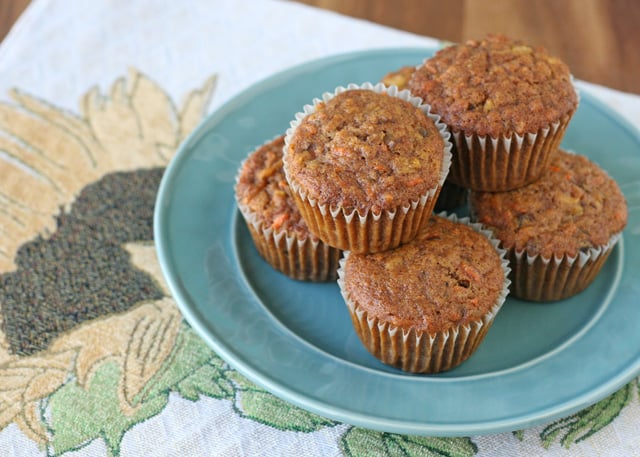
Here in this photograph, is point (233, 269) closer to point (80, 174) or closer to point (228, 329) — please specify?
point (228, 329)

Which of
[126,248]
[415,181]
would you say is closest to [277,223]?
[415,181]

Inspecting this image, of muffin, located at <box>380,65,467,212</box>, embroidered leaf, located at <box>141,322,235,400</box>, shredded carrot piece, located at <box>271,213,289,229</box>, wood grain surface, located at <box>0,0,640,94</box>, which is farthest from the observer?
wood grain surface, located at <box>0,0,640,94</box>

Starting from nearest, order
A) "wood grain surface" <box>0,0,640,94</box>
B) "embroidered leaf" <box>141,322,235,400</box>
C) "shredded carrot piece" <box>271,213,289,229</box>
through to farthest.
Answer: "embroidered leaf" <box>141,322,235,400</box>
"shredded carrot piece" <box>271,213,289,229</box>
"wood grain surface" <box>0,0,640,94</box>

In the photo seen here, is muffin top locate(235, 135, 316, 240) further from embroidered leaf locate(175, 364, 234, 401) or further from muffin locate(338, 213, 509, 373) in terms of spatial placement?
embroidered leaf locate(175, 364, 234, 401)

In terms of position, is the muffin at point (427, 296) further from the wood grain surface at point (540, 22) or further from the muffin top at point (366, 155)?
the wood grain surface at point (540, 22)

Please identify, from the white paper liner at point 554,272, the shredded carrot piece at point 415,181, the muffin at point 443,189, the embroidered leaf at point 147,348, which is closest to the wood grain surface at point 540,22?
the muffin at point 443,189

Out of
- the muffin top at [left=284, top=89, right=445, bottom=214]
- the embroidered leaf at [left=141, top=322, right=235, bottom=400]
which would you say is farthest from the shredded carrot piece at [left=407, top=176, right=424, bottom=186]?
the embroidered leaf at [left=141, top=322, right=235, bottom=400]

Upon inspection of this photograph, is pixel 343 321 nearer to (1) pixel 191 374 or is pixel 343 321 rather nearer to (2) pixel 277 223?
(2) pixel 277 223

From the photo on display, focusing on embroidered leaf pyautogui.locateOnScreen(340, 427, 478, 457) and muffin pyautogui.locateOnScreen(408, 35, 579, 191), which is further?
muffin pyautogui.locateOnScreen(408, 35, 579, 191)
